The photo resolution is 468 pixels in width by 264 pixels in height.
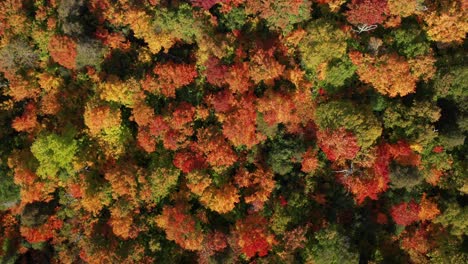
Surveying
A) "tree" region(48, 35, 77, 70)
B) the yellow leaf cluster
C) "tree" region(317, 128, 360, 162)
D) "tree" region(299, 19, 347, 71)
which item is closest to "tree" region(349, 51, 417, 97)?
"tree" region(299, 19, 347, 71)

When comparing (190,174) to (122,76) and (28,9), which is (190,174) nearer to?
Result: (122,76)

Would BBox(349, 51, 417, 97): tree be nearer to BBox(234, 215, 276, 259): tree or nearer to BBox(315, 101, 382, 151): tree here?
BBox(315, 101, 382, 151): tree

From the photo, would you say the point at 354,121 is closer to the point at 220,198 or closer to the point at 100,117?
the point at 220,198

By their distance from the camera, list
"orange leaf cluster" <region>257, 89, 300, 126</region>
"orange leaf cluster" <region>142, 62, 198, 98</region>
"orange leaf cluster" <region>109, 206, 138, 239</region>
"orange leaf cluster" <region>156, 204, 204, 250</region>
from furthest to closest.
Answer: "orange leaf cluster" <region>109, 206, 138, 239</region>
"orange leaf cluster" <region>142, 62, 198, 98</region>
"orange leaf cluster" <region>156, 204, 204, 250</region>
"orange leaf cluster" <region>257, 89, 300, 126</region>

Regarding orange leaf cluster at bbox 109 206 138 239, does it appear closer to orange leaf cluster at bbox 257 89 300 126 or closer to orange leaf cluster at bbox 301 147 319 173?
orange leaf cluster at bbox 257 89 300 126

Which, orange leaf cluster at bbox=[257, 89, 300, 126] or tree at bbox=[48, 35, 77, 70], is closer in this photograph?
orange leaf cluster at bbox=[257, 89, 300, 126]

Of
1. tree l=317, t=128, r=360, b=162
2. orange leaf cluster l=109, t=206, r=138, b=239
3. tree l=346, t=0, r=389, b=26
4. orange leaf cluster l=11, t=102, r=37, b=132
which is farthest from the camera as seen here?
orange leaf cluster l=11, t=102, r=37, b=132

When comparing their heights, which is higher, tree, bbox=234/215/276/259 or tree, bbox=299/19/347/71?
tree, bbox=299/19/347/71

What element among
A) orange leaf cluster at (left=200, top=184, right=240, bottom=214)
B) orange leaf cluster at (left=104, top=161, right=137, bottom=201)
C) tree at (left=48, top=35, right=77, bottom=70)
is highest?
tree at (left=48, top=35, right=77, bottom=70)

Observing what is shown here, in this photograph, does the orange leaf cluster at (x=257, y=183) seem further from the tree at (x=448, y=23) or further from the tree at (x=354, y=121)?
the tree at (x=448, y=23)

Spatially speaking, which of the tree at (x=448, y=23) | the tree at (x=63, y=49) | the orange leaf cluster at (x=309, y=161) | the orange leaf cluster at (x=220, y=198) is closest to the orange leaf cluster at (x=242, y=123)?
the orange leaf cluster at (x=220, y=198)
